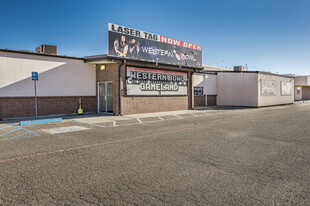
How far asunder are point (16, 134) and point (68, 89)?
7251mm

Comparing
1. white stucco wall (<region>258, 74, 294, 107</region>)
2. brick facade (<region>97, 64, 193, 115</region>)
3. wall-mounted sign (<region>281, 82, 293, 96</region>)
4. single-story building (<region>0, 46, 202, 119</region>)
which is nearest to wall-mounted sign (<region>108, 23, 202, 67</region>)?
single-story building (<region>0, 46, 202, 119</region>)

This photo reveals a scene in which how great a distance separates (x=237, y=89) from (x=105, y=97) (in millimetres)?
15953

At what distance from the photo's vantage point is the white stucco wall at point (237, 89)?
2434 centimetres

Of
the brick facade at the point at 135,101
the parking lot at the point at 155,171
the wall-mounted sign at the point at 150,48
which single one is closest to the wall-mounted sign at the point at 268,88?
the wall-mounted sign at the point at 150,48

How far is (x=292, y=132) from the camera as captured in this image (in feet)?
28.3

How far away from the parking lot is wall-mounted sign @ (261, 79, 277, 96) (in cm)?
1935

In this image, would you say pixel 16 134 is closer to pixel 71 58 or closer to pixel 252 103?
pixel 71 58

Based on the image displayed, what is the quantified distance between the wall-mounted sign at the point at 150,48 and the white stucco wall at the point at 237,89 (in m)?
5.88

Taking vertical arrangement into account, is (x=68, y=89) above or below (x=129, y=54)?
below

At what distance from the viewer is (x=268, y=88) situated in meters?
26.2

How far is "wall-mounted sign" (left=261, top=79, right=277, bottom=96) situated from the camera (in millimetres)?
25156

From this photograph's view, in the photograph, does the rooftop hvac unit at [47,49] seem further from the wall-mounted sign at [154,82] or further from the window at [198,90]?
the window at [198,90]

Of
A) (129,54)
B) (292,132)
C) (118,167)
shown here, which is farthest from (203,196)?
(129,54)

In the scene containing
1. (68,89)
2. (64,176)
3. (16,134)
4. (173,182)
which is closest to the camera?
(173,182)
